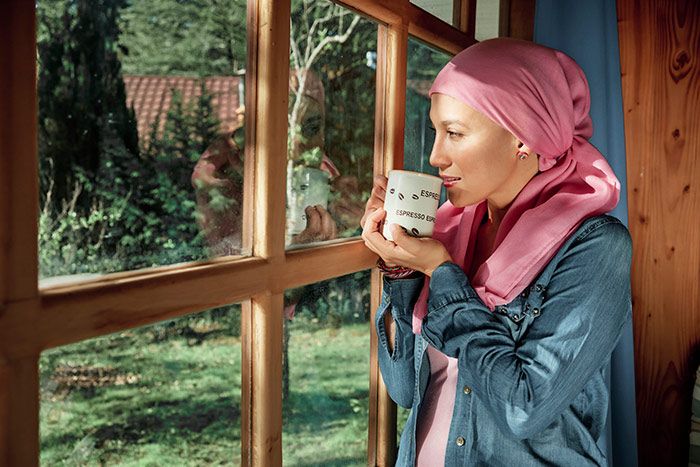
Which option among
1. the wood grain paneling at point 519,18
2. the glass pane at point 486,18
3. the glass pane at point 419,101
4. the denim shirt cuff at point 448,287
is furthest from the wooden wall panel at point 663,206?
the denim shirt cuff at point 448,287

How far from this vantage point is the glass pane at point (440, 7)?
1.34m

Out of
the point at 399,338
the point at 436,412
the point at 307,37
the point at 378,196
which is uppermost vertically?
the point at 307,37

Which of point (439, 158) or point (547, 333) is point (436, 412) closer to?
point (547, 333)

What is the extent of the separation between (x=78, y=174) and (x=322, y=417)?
2.10 feet

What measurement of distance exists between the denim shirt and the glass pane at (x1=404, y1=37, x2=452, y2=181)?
0.45 metres

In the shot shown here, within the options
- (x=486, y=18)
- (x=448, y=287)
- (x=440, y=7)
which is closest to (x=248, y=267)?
(x=448, y=287)

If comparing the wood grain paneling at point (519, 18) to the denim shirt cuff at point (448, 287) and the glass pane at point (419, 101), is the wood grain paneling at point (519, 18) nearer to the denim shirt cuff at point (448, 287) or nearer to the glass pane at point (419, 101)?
the glass pane at point (419, 101)

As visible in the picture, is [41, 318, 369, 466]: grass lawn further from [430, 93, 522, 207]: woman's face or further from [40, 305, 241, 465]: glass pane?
[430, 93, 522, 207]: woman's face

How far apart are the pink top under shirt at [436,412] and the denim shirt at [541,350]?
3cm

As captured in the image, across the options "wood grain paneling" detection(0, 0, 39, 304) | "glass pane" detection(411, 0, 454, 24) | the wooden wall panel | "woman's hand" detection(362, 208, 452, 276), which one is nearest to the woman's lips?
"woman's hand" detection(362, 208, 452, 276)

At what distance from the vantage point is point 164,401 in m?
0.76

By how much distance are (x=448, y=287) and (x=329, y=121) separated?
338 millimetres

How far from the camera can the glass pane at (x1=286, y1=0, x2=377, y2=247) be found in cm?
97

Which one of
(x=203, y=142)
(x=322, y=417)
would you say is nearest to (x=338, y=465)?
(x=322, y=417)
